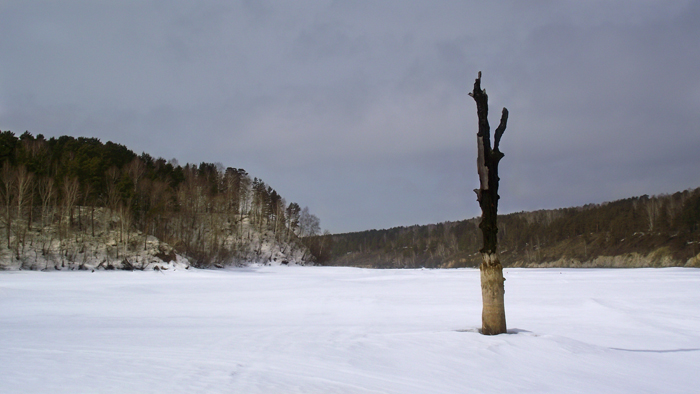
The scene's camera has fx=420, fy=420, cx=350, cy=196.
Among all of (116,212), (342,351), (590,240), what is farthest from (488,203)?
(590,240)

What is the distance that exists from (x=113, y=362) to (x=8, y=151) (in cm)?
5920

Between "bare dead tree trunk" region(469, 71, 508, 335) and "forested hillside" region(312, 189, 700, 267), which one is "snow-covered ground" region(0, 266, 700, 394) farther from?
"forested hillside" region(312, 189, 700, 267)

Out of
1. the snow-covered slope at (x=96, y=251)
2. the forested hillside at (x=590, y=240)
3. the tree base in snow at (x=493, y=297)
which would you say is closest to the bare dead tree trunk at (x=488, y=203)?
the tree base in snow at (x=493, y=297)

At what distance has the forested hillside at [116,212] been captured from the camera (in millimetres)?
41625

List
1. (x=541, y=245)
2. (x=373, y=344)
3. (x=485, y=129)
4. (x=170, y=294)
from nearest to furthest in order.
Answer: (x=373, y=344)
(x=485, y=129)
(x=170, y=294)
(x=541, y=245)

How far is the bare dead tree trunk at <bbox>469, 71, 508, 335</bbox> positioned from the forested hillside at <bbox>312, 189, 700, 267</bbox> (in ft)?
278

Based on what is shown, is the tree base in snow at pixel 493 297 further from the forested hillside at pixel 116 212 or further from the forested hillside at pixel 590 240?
the forested hillside at pixel 590 240

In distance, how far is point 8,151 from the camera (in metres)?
51.1

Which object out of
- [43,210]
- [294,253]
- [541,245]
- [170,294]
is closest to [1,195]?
[43,210]

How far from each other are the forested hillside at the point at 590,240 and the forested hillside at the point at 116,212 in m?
19.9

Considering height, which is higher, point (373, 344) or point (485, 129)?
point (485, 129)

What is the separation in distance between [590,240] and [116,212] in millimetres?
126502

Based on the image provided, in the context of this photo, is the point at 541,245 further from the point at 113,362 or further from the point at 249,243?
the point at 113,362

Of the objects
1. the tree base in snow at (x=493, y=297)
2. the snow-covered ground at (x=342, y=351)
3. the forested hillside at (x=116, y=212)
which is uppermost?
the forested hillside at (x=116, y=212)
